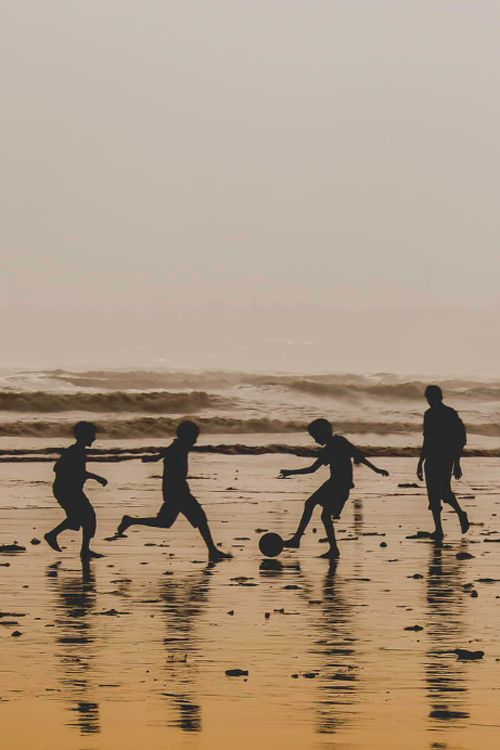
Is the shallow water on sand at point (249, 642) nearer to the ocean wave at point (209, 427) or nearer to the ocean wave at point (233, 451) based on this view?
the ocean wave at point (233, 451)

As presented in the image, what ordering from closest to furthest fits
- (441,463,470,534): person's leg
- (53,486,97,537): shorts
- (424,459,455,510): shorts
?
(53,486,97,537): shorts < (441,463,470,534): person's leg < (424,459,455,510): shorts

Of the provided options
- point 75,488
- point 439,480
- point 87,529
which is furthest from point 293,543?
point 439,480

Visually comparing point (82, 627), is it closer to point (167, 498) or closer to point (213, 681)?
point (213, 681)

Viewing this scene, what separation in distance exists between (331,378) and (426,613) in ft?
223

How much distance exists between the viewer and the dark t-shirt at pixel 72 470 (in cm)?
1636

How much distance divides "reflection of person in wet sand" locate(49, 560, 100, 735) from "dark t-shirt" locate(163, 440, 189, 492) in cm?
147

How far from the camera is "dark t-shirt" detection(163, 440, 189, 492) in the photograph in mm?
16266

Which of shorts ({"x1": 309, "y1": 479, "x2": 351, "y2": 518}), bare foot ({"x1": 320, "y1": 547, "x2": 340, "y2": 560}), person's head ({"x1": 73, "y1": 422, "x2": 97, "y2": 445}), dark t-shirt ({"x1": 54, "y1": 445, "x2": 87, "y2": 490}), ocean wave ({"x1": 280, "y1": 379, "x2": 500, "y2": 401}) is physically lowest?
bare foot ({"x1": 320, "y1": 547, "x2": 340, "y2": 560})

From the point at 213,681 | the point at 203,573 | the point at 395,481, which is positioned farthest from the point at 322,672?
the point at 395,481

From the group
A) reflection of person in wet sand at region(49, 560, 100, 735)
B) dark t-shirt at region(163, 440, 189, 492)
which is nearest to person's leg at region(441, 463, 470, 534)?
dark t-shirt at region(163, 440, 189, 492)

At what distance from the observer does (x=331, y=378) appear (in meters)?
79.9

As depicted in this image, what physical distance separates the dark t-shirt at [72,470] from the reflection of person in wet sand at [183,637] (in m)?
1.92

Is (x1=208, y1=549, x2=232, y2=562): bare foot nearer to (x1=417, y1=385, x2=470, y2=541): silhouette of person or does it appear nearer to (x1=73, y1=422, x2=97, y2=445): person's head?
(x1=73, y1=422, x2=97, y2=445): person's head

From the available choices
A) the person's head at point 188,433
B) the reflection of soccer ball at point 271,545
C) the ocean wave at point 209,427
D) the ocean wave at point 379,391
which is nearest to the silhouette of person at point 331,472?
the reflection of soccer ball at point 271,545
